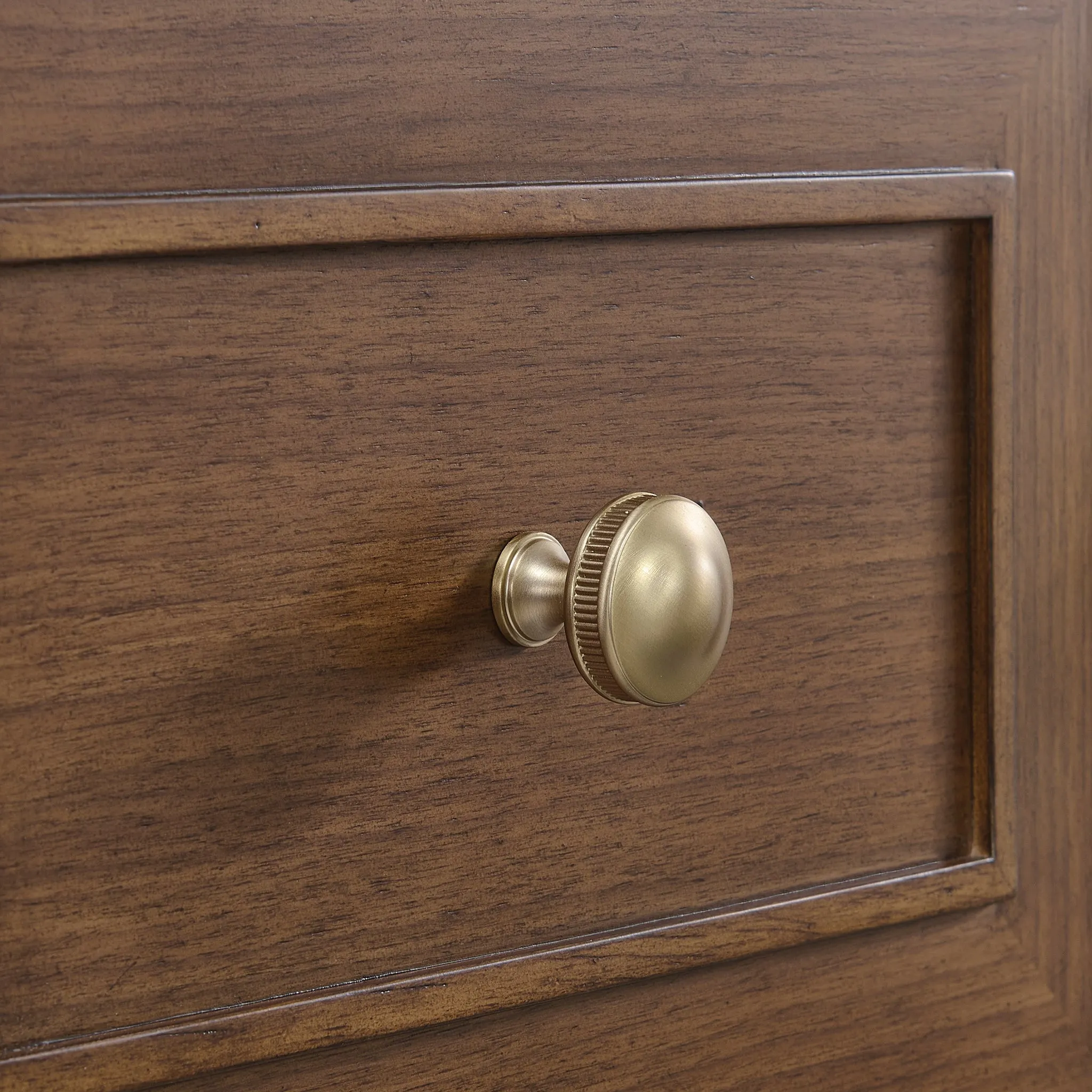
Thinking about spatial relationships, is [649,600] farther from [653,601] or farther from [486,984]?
→ [486,984]

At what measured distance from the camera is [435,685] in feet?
0.96

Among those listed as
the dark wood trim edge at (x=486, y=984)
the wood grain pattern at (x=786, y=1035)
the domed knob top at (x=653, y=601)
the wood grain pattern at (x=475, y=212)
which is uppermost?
the wood grain pattern at (x=475, y=212)

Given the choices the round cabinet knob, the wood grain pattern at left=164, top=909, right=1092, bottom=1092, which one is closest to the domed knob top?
the round cabinet knob

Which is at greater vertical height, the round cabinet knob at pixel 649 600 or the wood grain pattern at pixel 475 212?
the wood grain pattern at pixel 475 212

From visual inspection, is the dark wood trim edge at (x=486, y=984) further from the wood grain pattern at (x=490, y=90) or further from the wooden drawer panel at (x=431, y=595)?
the wood grain pattern at (x=490, y=90)

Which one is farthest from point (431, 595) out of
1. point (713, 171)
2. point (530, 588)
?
point (713, 171)

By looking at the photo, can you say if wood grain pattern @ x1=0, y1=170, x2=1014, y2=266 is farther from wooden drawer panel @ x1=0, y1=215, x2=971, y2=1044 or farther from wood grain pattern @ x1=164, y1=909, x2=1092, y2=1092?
wood grain pattern @ x1=164, y1=909, x2=1092, y2=1092

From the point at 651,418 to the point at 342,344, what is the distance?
3.1 inches

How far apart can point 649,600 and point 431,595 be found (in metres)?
0.06

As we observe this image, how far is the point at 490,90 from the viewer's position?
0.28 meters

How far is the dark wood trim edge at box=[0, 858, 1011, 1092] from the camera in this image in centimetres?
27

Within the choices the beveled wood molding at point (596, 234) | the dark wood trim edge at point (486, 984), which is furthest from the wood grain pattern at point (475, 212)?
the dark wood trim edge at point (486, 984)

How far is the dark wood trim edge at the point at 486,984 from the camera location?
27 centimetres

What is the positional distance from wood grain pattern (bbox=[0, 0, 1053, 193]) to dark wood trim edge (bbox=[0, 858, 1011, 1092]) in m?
0.18
